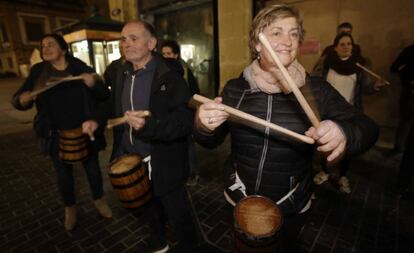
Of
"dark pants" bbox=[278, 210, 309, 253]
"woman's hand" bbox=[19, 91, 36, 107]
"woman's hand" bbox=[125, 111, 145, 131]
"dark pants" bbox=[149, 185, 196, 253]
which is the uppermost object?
"woman's hand" bbox=[19, 91, 36, 107]

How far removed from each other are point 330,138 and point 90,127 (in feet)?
9.04

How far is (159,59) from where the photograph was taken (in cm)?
262

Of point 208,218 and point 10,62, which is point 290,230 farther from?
point 10,62

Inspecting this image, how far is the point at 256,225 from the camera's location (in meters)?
1.59

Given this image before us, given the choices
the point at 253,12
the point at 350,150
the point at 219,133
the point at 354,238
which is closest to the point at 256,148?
the point at 219,133

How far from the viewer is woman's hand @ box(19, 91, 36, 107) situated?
9.84ft

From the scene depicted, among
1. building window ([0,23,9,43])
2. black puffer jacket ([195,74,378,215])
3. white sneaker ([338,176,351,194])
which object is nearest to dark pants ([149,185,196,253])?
black puffer jacket ([195,74,378,215])

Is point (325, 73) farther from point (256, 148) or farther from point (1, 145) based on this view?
point (1, 145)

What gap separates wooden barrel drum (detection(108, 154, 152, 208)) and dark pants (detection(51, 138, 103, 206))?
1209mm

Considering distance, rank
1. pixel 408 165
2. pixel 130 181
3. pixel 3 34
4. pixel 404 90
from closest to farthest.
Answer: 1. pixel 130 181
2. pixel 408 165
3. pixel 404 90
4. pixel 3 34

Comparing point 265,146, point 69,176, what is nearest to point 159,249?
point 69,176

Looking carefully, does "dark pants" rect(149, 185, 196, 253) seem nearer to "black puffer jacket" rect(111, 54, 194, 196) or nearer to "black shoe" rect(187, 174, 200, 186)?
"black puffer jacket" rect(111, 54, 194, 196)

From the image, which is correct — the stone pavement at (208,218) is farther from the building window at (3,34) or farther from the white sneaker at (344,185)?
the building window at (3,34)

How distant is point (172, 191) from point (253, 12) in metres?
5.84
